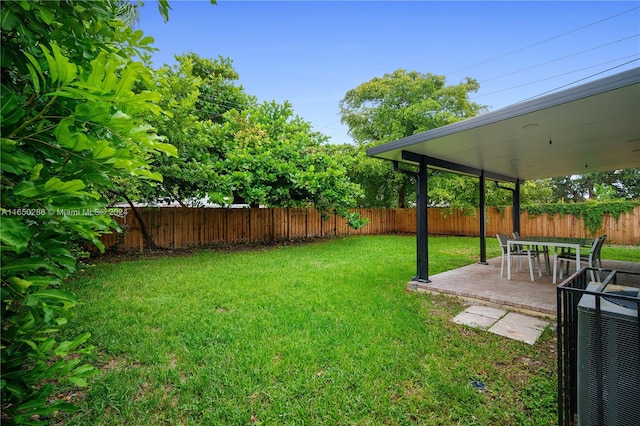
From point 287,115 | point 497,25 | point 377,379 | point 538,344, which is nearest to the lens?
point 377,379

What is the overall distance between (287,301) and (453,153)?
3676mm

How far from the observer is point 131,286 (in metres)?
4.75

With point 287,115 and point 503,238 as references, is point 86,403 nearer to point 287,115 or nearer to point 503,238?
point 503,238

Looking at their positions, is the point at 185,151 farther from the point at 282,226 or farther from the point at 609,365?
the point at 609,365

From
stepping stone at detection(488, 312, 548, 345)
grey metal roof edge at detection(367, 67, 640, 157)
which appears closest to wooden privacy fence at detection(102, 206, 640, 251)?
grey metal roof edge at detection(367, 67, 640, 157)

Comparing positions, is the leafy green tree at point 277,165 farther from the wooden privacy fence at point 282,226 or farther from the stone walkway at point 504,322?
the stone walkway at point 504,322

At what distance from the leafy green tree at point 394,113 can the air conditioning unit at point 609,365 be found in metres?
12.3

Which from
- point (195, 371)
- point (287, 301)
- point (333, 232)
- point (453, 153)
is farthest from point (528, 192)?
point (195, 371)

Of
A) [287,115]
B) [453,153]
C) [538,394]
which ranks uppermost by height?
[287,115]

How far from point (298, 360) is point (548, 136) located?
434 centimetres

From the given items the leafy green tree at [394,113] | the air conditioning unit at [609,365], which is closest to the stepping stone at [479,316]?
the air conditioning unit at [609,365]

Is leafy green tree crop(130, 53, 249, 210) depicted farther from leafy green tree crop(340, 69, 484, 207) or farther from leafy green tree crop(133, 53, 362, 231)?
leafy green tree crop(340, 69, 484, 207)

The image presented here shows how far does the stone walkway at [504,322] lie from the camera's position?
3000 mm

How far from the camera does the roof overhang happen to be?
2592mm
